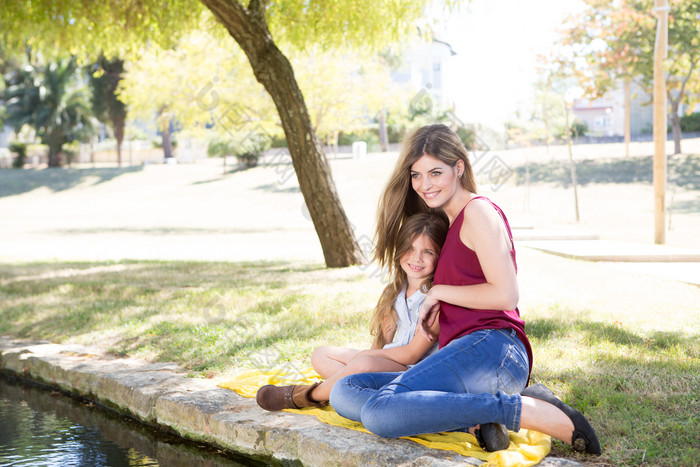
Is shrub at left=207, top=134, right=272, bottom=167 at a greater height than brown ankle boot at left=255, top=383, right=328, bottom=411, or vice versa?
shrub at left=207, top=134, right=272, bottom=167

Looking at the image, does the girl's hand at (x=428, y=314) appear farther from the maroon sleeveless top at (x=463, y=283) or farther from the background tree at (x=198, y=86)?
the background tree at (x=198, y=86)

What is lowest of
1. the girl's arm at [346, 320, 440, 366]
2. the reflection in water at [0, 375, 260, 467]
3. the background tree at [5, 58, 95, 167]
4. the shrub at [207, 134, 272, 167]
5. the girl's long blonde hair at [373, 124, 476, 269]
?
the reflection in water at [0, 375, 260, 467]

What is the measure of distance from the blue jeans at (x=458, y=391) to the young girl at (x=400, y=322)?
0.37 m

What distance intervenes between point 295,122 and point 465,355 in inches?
228

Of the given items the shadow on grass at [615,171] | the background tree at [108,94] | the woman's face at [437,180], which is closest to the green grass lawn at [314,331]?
the woman's face at [437,180]

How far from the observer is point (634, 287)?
23.6 ft

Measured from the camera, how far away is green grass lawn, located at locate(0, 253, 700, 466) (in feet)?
10.3

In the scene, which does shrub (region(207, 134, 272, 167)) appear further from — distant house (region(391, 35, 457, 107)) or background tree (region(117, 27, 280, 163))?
distant house (region(391, 35, 457, 107))

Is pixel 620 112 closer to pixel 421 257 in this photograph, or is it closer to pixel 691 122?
pixel 691 122

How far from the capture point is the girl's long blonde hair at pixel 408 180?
10.4ft

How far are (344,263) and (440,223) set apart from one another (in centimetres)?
522

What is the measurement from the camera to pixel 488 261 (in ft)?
9.25

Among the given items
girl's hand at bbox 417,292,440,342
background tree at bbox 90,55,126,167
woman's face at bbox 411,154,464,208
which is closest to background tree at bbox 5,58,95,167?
background tree at bbox 90,55,126,167

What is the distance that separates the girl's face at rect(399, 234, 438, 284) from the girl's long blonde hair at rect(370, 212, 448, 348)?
2cm
